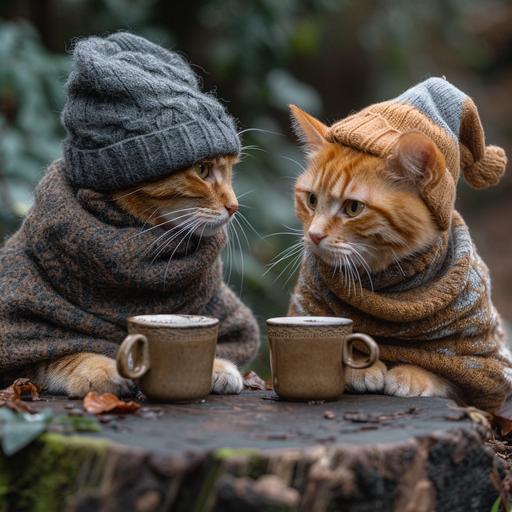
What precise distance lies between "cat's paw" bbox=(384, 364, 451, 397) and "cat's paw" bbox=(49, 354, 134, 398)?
27.7 inches

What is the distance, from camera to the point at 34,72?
12.4 feet

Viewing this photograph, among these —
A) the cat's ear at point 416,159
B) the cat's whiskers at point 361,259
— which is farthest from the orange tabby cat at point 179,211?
the cat's ear at point 416,159

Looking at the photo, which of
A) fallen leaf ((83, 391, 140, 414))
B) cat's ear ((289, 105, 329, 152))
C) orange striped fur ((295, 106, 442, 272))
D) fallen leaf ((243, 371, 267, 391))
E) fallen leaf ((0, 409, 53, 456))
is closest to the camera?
fallen leaf ((0, 409, 53, 456))

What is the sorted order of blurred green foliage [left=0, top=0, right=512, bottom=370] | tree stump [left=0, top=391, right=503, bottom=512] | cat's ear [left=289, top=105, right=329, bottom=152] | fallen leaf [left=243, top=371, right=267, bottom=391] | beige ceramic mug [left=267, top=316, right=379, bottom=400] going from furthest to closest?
blurred green foliage [left=0, top=0, right=512, bottom=370], fallen leaf [left=243, top=371, right=267, bottom=391], cat's ear [left=289, top=105, right=329, bottom=152], beige ceramic mug [left=267, top=316, right=379, bottom=400], tree stump [left=0, top=391, right=503, bottom=512]

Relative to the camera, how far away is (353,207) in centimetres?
226

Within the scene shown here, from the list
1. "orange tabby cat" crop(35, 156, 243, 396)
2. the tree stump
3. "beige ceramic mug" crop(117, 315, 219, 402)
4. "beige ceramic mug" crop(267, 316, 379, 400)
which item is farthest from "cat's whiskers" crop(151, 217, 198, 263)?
the tree stump

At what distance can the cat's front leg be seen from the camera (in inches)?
85.7

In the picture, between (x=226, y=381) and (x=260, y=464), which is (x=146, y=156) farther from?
(x=260, y=464)

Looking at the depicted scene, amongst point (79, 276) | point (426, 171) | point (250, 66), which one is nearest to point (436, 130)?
point (426, 171)

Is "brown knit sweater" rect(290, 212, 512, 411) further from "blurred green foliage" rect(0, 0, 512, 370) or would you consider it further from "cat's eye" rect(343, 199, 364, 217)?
"blurred green foliage" rect(0, 0, 512, 370)

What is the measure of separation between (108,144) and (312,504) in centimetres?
111

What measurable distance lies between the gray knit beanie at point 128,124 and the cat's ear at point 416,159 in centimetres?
49

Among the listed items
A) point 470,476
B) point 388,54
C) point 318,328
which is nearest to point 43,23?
point 388,54

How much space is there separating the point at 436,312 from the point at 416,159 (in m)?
0.43
